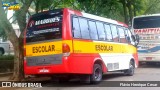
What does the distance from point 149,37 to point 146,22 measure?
40.5 inches

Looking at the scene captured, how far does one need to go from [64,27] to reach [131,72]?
6.09 m

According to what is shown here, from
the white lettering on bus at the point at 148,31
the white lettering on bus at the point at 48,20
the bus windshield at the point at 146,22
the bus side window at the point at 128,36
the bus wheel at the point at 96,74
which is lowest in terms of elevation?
the bus wheel at the point at 96,74

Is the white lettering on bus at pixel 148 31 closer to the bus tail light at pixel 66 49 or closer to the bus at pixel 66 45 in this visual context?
the bus at pixel 66 45

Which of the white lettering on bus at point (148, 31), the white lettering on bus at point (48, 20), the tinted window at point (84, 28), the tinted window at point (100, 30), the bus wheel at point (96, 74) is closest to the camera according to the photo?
the white lettering on bus at point (48, 20)

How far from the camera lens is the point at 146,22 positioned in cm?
2064

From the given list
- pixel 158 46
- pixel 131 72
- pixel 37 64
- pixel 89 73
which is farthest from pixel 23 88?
pixel 158 46

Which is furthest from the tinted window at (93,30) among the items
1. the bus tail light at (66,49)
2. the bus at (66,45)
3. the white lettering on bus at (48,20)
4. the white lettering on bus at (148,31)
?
the white lettering on bus at (148,31)

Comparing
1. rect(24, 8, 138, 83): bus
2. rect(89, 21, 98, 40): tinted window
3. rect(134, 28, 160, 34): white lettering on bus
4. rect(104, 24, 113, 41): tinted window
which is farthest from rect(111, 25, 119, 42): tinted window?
rect(134, 28, 160, 34): white lettering on bus

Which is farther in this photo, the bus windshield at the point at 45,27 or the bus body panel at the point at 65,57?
the bus windshield at the point at 45,27

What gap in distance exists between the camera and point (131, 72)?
15.9 meters

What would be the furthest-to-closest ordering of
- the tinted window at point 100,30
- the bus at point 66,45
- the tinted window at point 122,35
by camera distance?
the tinted window at point 122,35, the tinted window at point 100,30, the bus at point 66,45

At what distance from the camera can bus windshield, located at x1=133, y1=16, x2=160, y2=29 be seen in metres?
20.2

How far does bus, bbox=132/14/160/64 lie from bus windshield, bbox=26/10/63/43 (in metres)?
10.1

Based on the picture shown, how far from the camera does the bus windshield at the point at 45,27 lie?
37.0 feet
